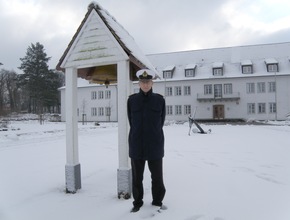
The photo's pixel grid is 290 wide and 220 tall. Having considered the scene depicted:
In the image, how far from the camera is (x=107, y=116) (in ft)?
153

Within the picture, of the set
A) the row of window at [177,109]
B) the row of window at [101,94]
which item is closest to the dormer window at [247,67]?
the row of window at [177,109]

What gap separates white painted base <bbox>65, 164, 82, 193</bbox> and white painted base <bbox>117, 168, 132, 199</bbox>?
98 centimetres

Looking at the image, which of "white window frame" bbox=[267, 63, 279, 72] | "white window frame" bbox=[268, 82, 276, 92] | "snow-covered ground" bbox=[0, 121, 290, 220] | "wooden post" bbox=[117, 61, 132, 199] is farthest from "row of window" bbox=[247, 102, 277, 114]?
"wooden post" bbox=[117, 61, 132, 199]

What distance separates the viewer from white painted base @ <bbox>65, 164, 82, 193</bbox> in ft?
16.2

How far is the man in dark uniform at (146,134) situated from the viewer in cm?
392

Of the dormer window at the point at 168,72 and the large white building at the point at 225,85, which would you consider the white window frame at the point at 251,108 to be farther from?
the dormer window at the point at 168,72

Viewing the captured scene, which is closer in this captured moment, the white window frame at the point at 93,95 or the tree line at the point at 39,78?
the white window frame at the point at 93,95

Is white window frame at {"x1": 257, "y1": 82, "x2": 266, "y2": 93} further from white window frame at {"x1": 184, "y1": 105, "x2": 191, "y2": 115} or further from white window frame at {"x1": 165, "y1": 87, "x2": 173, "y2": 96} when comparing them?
white window frame at {"x1": 165, "y1": 87, "x2": 173, "y2": 96}

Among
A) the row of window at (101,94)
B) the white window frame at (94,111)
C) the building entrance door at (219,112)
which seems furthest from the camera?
the white window frame at (94,111)

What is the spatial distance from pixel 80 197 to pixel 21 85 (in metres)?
62.0

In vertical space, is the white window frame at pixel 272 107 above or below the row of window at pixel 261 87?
below

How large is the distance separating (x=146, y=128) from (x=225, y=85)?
133ft

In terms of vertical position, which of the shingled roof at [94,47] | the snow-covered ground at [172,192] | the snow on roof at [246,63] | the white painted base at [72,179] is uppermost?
the snow on roof at [246,63]

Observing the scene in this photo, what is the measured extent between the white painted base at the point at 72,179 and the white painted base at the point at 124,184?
3.21ft
